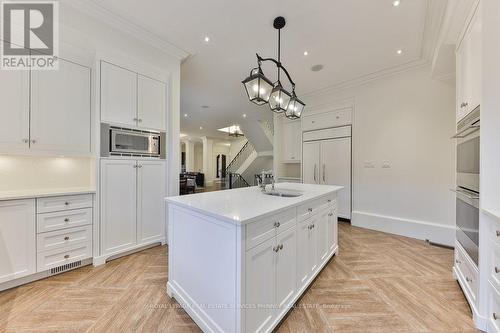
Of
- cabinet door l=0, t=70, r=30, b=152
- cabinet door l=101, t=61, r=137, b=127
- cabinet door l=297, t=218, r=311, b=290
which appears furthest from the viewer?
cabinet door l=101, t=61, r=137, b=127

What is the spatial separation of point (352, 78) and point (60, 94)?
4.62 m

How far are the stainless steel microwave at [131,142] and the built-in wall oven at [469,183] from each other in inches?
133

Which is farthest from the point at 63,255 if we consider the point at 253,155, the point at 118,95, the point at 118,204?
the point at 253,155

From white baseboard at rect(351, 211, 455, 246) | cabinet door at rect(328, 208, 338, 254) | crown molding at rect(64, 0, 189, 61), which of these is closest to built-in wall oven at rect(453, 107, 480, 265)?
cabinet door at rect(328, 208, 338, 254)

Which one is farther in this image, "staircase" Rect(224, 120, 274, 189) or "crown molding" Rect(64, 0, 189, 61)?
"staircase" Rect(224, 120, 274, 189)

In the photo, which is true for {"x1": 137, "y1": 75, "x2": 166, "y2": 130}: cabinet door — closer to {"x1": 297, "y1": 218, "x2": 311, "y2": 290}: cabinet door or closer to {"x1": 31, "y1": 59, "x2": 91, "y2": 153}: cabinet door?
{"x1": 31, "y1": 59, "x2": 91, "y2": 153}: cabinet door

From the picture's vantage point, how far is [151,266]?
240 cm

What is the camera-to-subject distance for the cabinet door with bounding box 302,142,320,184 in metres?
4.75

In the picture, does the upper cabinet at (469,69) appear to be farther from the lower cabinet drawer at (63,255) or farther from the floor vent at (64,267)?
the floor vent at (64,267)

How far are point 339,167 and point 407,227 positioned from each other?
1.56 m

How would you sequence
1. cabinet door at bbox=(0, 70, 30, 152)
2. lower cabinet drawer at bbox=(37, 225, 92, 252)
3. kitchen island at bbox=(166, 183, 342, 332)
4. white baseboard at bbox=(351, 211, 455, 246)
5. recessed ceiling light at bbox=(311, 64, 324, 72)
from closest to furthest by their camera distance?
kitchen island at bbox=(166, 183, 342, 332), cabinet door at bbox=(0, 70, 30, 152), lower cabinet drawer at bbox=(37, 225, 92, 252), white baseboard at bbox=(351, 211, 455, 246), recessed ceiling light at bbox=(311, 64, 324, 72)

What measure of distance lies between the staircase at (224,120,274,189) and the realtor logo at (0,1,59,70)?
5.95 m

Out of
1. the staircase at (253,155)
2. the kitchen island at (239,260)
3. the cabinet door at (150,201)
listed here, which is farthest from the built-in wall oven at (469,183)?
the staircase at (253,155)

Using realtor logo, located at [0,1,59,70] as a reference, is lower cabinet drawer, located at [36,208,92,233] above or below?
below
